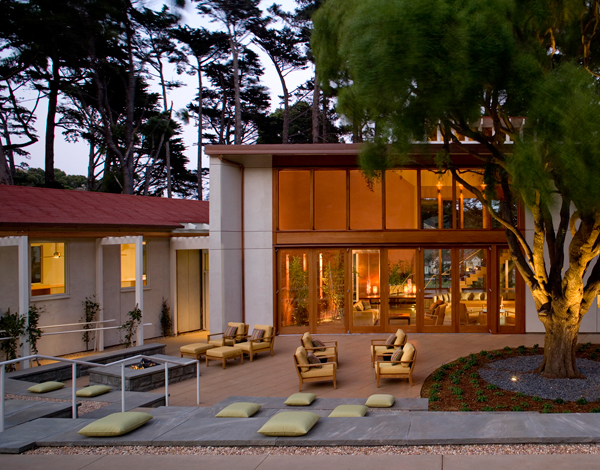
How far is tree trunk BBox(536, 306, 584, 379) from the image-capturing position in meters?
8.80

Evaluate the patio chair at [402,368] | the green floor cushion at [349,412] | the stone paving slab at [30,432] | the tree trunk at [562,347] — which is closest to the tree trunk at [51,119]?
the stone paving slab at [30,432]

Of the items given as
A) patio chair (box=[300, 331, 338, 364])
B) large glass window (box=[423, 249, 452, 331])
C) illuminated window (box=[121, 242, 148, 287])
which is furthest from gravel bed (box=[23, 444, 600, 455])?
large glass window (box=[423, 249, 452, 331])

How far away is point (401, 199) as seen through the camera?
48.2 ft

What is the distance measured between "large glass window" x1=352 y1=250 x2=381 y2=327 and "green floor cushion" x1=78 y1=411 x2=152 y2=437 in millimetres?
9197

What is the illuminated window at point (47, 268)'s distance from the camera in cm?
1152

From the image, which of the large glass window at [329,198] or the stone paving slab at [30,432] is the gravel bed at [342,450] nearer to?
the stone paving slab at [30,432]

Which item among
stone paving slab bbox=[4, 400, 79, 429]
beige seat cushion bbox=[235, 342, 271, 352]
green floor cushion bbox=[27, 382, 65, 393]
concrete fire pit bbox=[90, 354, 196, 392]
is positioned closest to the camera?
stone paving slab bbox=[4, 400, 79, 429]

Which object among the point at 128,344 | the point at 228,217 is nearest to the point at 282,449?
the point at 128,344

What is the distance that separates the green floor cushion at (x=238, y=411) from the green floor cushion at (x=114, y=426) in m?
1.11

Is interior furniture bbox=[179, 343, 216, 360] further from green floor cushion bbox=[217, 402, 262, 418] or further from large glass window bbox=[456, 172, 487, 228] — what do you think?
large glass window bbox=[456, 172, 487, 228]

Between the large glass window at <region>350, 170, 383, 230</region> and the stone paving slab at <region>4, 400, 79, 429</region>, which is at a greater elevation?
the large glass window at <region>350, 170, 383, 230</region>

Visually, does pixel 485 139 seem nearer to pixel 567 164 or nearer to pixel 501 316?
pixel 567 164

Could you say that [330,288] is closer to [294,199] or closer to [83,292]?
[294,199]

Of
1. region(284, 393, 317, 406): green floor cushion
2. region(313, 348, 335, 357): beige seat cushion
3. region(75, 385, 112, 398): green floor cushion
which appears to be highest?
region(313, 348, 335, 357): beige seat cushion
